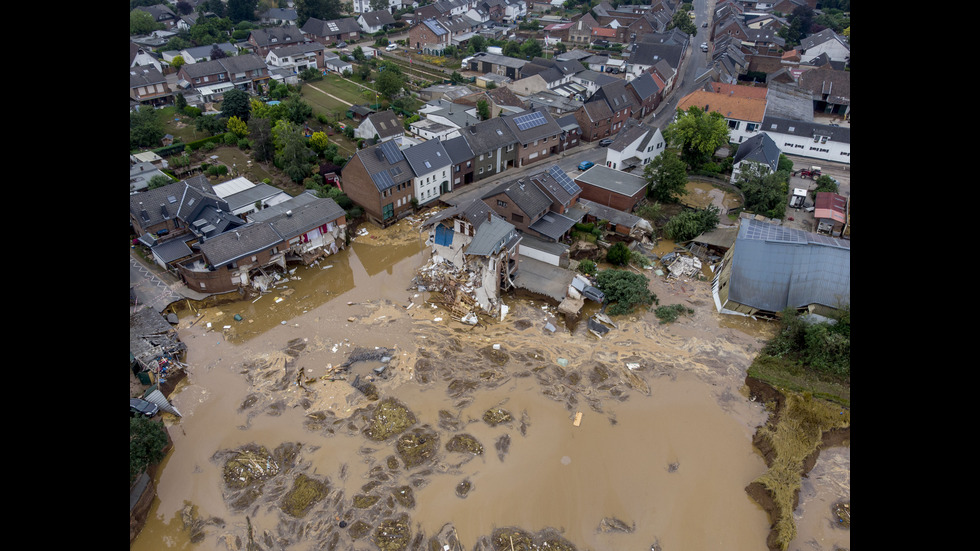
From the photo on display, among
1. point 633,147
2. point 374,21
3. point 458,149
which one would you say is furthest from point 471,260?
point 374,21

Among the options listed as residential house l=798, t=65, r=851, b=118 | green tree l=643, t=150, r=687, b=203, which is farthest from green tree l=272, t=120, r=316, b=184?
residential house l=798, t=65, r=851, b=118

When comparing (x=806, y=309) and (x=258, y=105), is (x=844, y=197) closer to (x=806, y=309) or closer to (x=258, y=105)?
(x=806, y=309)

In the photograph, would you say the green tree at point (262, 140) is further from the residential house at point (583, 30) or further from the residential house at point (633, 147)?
the residential house at point (583, 30)

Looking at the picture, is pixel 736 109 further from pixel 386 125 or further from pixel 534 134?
pixel 386 125

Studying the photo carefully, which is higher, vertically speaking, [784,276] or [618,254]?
[784,276]
